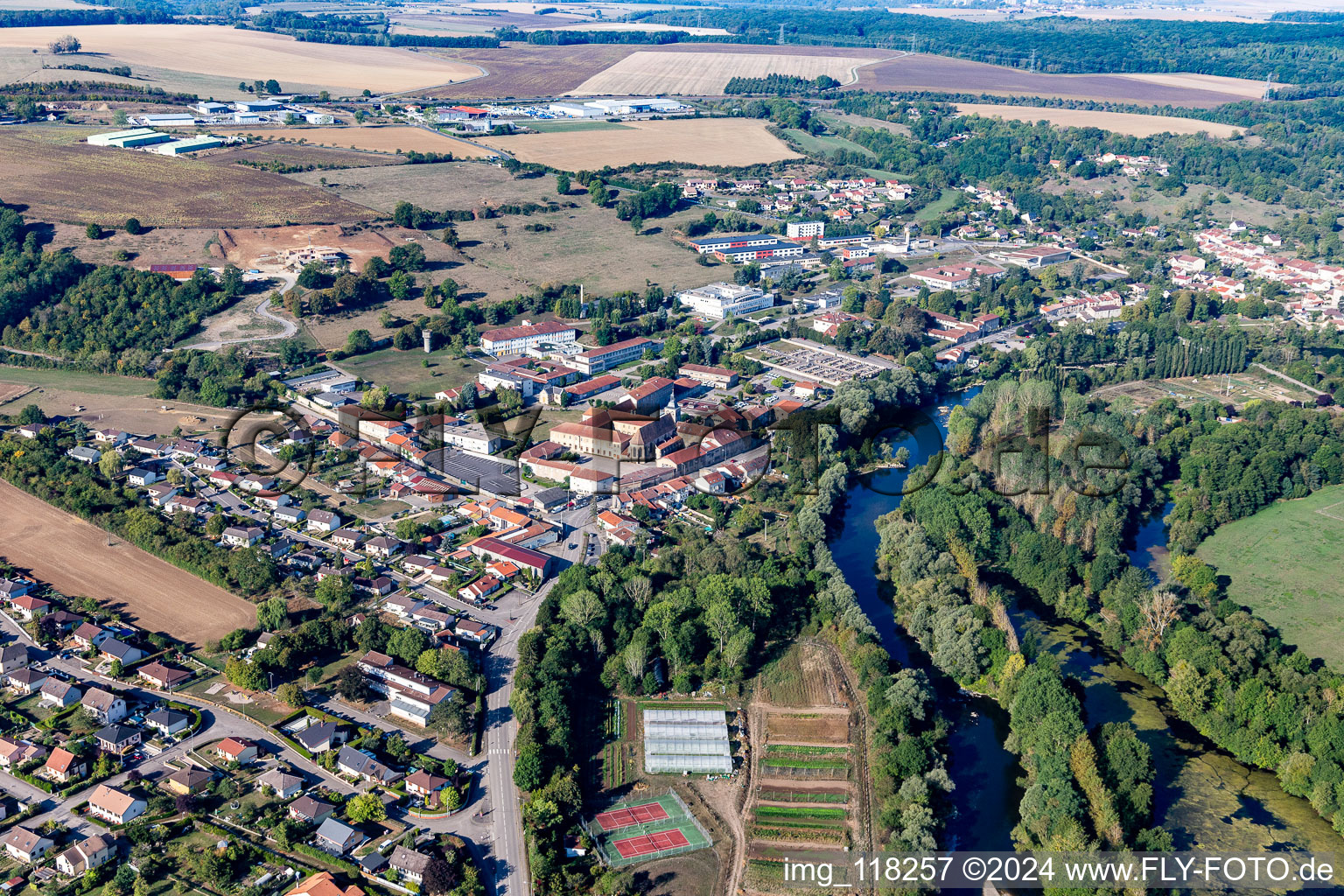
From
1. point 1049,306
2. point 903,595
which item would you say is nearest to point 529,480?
point 903,595

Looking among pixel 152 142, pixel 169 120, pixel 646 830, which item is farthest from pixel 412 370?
pixel 169 120

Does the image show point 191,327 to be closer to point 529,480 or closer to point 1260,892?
point 529,480

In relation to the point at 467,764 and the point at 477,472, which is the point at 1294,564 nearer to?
the point at 467,764

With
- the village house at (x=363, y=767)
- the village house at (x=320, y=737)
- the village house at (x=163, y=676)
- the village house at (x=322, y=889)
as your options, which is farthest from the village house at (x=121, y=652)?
the village house at (x=322, y=889)

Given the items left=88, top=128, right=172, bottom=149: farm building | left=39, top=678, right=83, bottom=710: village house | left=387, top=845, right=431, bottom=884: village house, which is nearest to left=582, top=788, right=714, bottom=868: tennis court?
left=387, top=845, right=431, bottom=884: village house

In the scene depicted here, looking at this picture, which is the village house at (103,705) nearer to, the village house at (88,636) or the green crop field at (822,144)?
the village house at (88,636)

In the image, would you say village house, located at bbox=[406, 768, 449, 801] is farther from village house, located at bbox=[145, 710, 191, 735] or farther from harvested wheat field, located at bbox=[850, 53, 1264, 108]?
harvested wheat field, located at bbox=[850, 53, 1264, 108]
